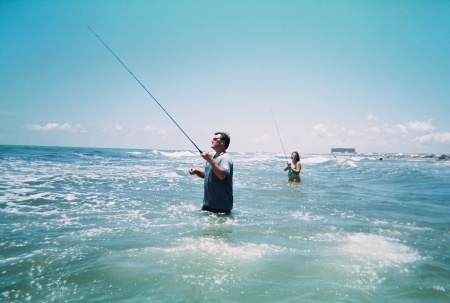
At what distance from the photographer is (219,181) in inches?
195

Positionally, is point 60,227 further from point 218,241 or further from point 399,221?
point 399,221

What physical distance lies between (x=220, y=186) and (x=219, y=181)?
11 cm

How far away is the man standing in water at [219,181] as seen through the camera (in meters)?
4.82

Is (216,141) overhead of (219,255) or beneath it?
overhead

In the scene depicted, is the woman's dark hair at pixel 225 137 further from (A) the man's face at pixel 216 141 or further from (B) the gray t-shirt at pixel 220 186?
(B) the gray t-shirt at pixel 220 186

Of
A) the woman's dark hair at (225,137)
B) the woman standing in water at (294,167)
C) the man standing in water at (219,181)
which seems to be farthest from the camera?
the woman standing in water at (294,167)

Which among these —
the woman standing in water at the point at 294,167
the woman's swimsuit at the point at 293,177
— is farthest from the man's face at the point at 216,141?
the woman's swimsuit at the point at 293,177

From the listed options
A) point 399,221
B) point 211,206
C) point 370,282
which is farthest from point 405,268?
point 211,206

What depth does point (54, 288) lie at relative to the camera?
258cm

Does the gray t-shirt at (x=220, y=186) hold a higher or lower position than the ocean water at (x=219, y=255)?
higher

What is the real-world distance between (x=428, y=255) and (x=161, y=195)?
6.83 metres

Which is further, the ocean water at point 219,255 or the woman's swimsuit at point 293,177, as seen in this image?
the woman's swimsuit at point 293,177

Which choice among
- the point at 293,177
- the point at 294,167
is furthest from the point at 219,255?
the point at 293,177

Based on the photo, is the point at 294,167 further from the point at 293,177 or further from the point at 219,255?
the point at 219,255
